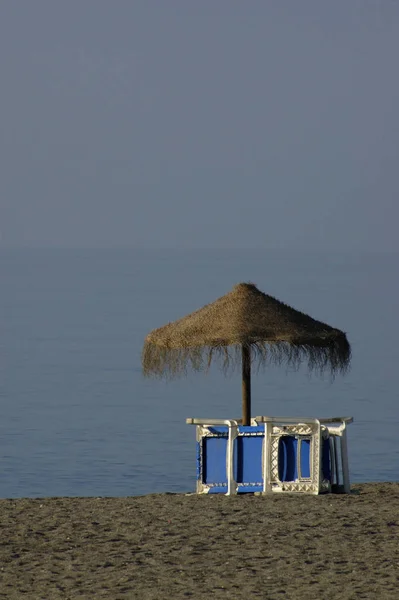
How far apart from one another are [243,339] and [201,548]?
143 inches

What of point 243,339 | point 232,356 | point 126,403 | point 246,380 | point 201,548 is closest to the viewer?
point 201,548

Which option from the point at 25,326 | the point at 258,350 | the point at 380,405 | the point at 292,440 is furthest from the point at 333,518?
the point at 25,326

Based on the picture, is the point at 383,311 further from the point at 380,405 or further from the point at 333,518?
the point at 333,518

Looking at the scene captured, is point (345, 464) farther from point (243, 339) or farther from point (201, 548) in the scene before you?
point (201, 548)

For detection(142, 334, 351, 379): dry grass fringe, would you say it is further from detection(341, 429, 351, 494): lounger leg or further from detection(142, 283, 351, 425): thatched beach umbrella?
detection(341, 429, 351, 494): lounger leg

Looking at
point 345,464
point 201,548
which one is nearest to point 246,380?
point 345,464

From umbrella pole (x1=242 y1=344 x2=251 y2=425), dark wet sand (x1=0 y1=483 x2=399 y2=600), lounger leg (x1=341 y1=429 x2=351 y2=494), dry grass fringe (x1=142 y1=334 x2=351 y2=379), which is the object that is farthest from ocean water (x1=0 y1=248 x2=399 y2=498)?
dark wet sand (x1=0 y1=483 x2=399 y2=600)

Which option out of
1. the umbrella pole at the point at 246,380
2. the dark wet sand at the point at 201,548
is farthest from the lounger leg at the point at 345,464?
the umbrella pole at the point at 246,380

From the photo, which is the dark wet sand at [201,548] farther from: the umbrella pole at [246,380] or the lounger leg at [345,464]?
the umbrella pole at [246,380]

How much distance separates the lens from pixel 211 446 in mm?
13766

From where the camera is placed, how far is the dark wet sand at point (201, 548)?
9336 millimetres

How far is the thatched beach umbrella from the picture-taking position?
13.9 m

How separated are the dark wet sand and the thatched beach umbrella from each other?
Result: 1.57 meters

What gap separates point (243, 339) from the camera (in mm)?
13805
